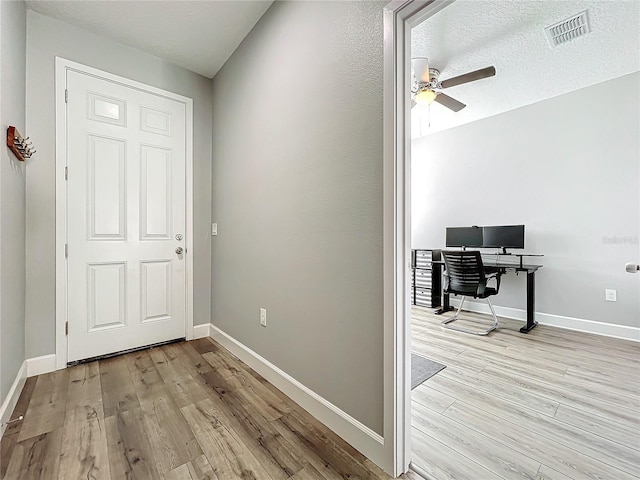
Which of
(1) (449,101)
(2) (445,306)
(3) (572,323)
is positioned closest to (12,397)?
(1) (449,101)

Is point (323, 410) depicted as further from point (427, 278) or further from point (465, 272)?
point (427, 278)

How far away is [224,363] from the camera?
7.46 feet

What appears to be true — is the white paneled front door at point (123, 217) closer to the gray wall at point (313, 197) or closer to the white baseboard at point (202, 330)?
the white baseboard at point (202, 330)

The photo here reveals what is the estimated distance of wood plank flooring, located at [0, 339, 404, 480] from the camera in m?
1.21

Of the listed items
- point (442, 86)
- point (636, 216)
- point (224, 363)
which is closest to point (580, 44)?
point (442, 86)

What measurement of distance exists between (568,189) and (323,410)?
3.67 metres

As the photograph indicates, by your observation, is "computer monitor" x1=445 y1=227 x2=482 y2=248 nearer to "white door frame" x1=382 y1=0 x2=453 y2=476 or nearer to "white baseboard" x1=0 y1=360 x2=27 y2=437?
"white door frame" x1=382 y1=0 x2=453 y2=476

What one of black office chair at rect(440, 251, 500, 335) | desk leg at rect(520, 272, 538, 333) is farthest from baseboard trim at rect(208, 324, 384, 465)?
desk leg at rect(520, 272, 538, 333)

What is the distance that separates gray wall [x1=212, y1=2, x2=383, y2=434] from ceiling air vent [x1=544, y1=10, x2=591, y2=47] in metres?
1.85

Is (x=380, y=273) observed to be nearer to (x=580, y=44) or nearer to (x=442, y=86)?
(x=442, y=86)

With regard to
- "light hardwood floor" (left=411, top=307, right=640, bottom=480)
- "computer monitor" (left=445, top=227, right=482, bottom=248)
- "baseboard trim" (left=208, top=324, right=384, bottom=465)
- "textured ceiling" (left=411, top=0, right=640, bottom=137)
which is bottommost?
"light hardwood floor" (left=411, top=307, right=640, bottom=480)

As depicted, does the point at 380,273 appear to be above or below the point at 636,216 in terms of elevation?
below

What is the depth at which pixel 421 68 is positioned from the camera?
260cm

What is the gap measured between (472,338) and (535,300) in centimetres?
127
